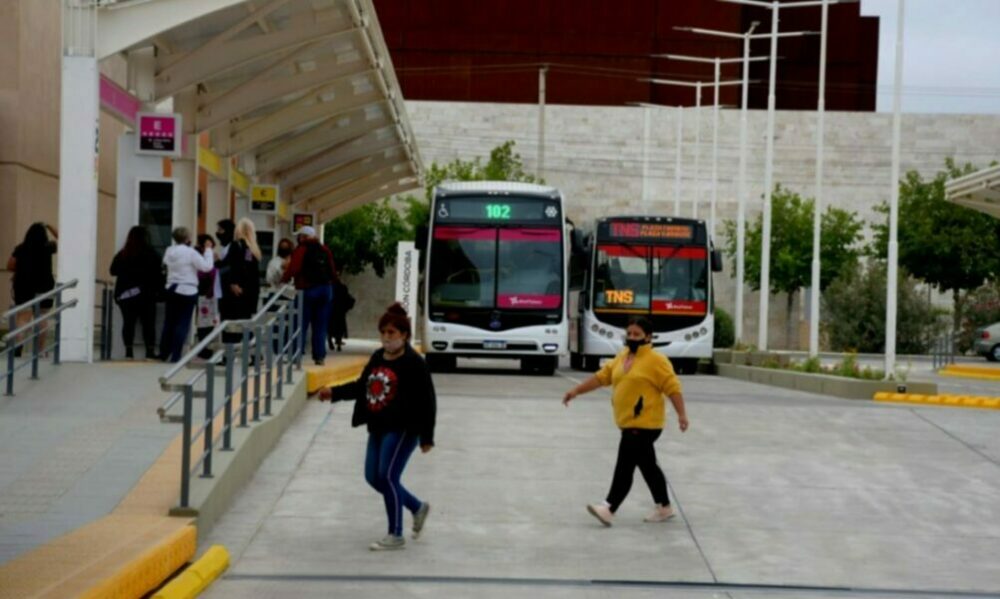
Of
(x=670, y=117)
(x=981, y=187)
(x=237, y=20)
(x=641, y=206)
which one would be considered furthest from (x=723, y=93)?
(x=237, y=20)

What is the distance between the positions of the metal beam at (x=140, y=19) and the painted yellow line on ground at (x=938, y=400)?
10.9 metres

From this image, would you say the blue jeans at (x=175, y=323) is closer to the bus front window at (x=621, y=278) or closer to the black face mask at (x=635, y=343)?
the black face mask at (x=635, y=343)

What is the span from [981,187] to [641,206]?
3645 cm

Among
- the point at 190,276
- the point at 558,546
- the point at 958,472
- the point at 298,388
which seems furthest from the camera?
the point at 190,276

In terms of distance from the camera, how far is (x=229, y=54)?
2656cm

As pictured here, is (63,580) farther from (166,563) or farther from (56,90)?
(56,90)

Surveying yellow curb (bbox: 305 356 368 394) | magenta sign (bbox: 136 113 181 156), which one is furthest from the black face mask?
magenta sign (bbox: 136 113 181 156)

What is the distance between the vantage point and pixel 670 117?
83688mm

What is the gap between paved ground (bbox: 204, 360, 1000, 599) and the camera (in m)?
12.1

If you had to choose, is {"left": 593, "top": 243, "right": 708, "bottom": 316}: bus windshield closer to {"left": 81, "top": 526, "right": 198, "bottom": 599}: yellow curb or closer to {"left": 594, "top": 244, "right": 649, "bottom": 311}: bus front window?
{"left": 594, "top": 244, "right": 649, "bottom": 311}: bus front window

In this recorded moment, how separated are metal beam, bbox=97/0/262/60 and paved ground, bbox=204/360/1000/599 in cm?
529

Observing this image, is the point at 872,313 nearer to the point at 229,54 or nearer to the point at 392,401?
the point at 229,54

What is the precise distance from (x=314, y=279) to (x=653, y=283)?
16.3m

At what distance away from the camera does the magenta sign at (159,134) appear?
24.9 metres
